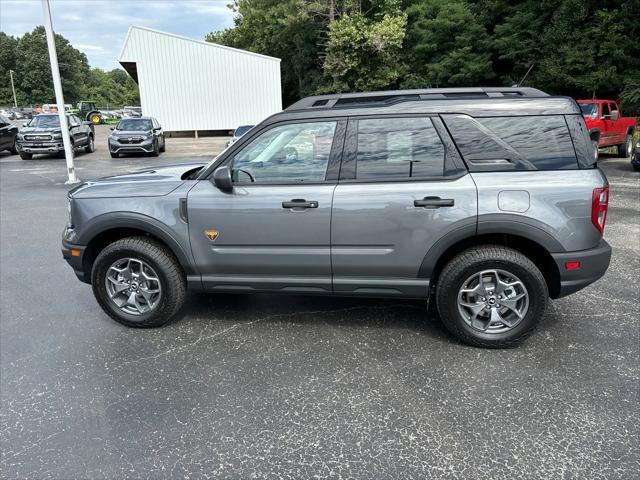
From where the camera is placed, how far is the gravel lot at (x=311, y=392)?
2473 millimetres

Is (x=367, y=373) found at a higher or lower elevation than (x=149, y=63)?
lower

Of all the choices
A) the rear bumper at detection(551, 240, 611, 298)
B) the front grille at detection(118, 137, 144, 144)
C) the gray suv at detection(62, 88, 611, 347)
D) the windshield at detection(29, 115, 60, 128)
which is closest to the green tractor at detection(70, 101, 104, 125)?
the windshield at detection(29, 115, 60, 128)

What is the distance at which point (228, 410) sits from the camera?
9.54 ft

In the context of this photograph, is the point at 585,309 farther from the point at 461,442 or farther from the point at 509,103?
the point at 461,442

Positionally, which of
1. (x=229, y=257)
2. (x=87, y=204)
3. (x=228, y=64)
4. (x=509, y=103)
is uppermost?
(x=228, y=64)

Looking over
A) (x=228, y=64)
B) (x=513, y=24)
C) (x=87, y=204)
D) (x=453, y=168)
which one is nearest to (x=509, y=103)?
(x=453, y=168)

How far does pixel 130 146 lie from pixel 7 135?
5.49m

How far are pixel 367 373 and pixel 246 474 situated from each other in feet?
3.83

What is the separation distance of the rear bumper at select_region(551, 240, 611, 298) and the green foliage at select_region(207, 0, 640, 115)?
20951 mm

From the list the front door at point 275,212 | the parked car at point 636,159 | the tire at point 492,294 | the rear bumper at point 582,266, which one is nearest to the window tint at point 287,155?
the front door at point 275,212

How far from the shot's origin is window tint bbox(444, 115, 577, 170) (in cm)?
338

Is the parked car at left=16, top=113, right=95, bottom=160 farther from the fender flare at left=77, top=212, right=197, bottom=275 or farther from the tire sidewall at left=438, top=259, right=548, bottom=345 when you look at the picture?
the tire sidewall at left=438, top=259, right=548, bottom=345

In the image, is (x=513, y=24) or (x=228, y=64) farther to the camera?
(x=228, y=64)

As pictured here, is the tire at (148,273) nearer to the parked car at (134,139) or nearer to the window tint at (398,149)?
the window tint at (398,149)
